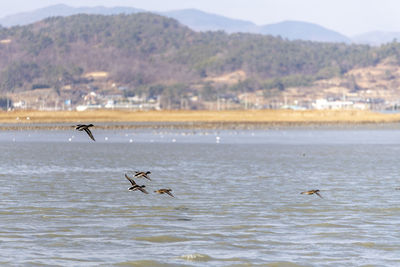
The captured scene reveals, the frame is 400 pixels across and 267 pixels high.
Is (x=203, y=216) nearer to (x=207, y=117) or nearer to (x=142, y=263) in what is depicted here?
(x=142, y=263)

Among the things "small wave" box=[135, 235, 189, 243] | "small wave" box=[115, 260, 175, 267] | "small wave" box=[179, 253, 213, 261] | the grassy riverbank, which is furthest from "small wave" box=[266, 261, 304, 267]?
the grassy riverbank

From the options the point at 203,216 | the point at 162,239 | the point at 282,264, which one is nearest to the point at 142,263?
the point at 162,239

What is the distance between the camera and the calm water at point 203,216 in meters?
17.6

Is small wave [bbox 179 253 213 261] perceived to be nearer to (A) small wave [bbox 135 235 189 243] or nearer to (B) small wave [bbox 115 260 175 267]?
(B) small wave [bbox 115 260 175 267]

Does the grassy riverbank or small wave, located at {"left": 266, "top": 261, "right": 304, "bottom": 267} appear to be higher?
the grassy riverbank

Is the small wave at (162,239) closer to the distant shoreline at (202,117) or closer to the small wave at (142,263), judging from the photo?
the small wave at (142,263)

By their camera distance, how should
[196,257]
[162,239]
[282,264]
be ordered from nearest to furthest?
1. [282,264]
2. [196,257]
3. [162,239]

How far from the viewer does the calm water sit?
17562mm

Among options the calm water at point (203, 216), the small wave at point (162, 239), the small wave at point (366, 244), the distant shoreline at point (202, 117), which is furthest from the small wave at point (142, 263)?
the distant shoreline at point (202, 117)

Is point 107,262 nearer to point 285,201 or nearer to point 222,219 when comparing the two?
point 222,219

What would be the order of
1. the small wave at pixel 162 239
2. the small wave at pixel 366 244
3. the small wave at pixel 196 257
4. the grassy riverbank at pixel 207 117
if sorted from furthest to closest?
1. the grassy riverbank at pixel 207 117
2. the small wave at pixel 162 239
3. the small wave at pixel 366 244
4. the small wave at pixel 196 257

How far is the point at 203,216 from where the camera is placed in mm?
23031

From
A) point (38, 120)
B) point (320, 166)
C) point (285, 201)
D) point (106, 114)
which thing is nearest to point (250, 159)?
point (320, 166)

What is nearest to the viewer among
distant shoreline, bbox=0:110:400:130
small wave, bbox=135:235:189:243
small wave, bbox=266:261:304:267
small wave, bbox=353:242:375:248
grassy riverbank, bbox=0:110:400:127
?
small wave, bbox=266:261:304:267
